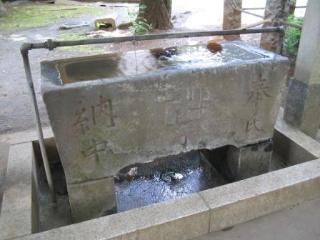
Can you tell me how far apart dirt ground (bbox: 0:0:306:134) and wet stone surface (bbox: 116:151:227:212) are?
1874 mm

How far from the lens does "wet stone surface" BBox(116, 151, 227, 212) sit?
3508mm

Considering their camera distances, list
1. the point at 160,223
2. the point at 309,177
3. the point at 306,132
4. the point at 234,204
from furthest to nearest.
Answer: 1. the point at 306,132
2. the point at 309,177
3. the point at 234,204
4. the point at 160,223

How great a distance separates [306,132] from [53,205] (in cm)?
309

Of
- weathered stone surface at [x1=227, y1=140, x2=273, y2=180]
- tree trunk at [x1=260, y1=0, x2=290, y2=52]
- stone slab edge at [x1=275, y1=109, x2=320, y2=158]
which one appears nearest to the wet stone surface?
weathered stone surface at [x1=227, y1=140, x2=273, y2=180]

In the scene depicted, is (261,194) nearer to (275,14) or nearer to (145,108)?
(145,108)

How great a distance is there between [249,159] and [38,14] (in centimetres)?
1497

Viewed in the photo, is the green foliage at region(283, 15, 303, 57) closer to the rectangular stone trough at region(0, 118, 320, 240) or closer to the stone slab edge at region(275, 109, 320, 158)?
the stone slab edge at region(275, 109, 320, 158)

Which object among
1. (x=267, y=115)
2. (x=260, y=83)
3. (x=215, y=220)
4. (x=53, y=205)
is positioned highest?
(x=260, y=83)

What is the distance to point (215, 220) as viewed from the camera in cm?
269

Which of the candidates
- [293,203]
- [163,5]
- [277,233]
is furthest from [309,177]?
[163,5]

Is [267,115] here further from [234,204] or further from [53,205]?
[53,205]

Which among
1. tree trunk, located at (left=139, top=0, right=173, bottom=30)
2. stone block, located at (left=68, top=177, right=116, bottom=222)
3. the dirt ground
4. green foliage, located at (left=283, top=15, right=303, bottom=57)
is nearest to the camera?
stone block, located at (left=68, top=177, right=116, bottom=222)

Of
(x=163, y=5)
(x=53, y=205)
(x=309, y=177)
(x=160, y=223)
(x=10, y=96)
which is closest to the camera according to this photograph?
(x=160, y=223)

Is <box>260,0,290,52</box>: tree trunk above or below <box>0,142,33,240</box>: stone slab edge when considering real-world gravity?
above
